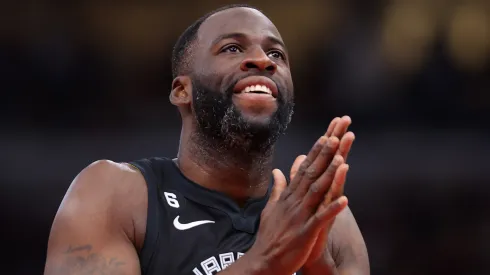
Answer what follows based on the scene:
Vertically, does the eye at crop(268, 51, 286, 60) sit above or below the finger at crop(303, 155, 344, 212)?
above

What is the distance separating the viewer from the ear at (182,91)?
3092 mm

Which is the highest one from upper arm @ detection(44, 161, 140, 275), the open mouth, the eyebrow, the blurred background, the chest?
the eyebrow

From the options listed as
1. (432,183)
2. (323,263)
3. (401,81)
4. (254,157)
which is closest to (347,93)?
(401,81)

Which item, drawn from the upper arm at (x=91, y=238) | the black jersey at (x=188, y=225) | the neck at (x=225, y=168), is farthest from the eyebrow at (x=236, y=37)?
the upper arm at (x=91, y=238)

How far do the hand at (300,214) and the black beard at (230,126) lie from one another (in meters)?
0.51

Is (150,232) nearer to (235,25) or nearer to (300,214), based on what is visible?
(300,214)

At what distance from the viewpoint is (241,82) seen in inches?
112

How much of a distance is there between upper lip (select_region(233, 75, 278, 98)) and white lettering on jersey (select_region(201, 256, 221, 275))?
2.24 ft

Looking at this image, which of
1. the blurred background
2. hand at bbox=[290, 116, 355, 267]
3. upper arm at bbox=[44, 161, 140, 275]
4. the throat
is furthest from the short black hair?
the blurred background

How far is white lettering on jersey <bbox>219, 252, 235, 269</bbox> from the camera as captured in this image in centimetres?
267

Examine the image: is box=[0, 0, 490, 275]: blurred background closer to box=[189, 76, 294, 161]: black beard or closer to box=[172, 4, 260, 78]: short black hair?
box=[172, 4, 260, 78]: short black hair

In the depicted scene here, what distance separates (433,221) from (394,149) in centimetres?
67

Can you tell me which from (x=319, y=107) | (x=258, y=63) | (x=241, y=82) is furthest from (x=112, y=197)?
(x=319, y=107)

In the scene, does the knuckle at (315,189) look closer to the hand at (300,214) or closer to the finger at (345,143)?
the hand at (300,214)
